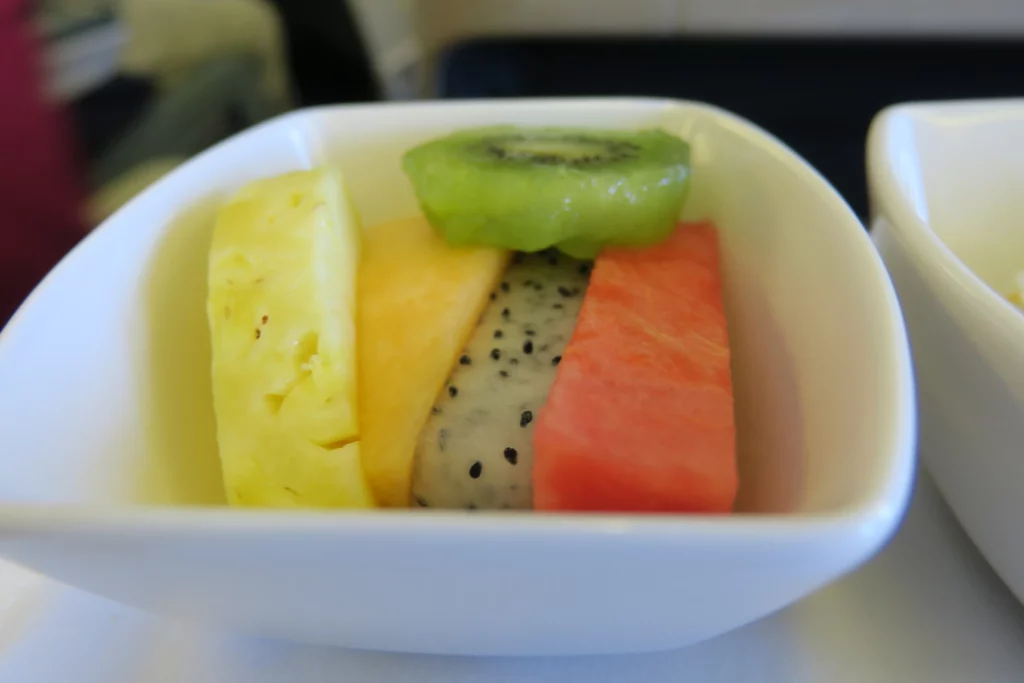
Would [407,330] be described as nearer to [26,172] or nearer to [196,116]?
[26,172]

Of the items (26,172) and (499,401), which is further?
(26,172)

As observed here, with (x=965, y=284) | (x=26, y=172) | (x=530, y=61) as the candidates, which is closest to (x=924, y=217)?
(x=965, y=284)

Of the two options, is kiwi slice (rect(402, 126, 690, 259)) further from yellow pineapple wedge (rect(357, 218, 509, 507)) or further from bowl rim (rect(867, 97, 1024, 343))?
bowl rim (rect(867, 97, 1024, 343))

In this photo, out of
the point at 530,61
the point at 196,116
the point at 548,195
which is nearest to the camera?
the point at 548,195

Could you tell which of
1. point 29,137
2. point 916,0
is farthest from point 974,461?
point 916,0

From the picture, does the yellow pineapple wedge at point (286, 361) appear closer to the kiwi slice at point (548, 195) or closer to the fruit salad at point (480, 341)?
the fruit salad at point (480, 341)

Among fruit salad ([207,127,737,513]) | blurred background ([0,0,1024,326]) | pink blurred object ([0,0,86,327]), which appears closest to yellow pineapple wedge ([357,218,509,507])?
fruit salad ([207,127,737,513])
